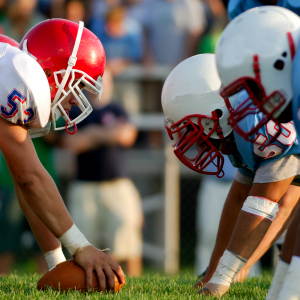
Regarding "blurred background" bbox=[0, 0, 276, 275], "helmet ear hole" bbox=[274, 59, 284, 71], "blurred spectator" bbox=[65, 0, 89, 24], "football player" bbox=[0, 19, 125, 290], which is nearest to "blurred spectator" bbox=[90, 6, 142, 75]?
"blurred background" bbox=[0, 0, 276, 275]

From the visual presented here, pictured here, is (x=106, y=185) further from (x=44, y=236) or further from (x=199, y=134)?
(x=199, y=134)

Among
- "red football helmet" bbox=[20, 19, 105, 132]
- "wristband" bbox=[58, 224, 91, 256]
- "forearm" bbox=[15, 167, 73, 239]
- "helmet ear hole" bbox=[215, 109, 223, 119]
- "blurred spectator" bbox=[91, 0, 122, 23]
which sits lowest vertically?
"wristband" bbox=[58, 224, 91, 256]

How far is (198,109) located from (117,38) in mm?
3698

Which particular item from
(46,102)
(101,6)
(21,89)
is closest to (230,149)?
(46,102)

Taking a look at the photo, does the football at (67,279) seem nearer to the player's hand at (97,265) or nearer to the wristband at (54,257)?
the player's hand at (97,265)

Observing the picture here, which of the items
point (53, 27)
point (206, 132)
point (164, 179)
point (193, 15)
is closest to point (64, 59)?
point (53, 27)

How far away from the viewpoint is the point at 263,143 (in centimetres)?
289

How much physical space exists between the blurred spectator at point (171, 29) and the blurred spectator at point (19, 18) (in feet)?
4.37

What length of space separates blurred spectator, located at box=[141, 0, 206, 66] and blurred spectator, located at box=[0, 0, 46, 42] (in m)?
1.33

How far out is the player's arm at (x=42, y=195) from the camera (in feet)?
9.45

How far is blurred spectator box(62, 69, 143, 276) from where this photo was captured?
5785 millimetres

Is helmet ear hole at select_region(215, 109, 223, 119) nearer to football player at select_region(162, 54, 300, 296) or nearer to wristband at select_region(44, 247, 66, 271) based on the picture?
football player at select_region(162, 54, 300, 296)

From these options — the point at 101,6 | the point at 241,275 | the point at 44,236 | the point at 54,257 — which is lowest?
the point at 241,275

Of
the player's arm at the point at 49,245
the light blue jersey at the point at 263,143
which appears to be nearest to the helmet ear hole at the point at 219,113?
the light blue jersey at the point at 263,143
